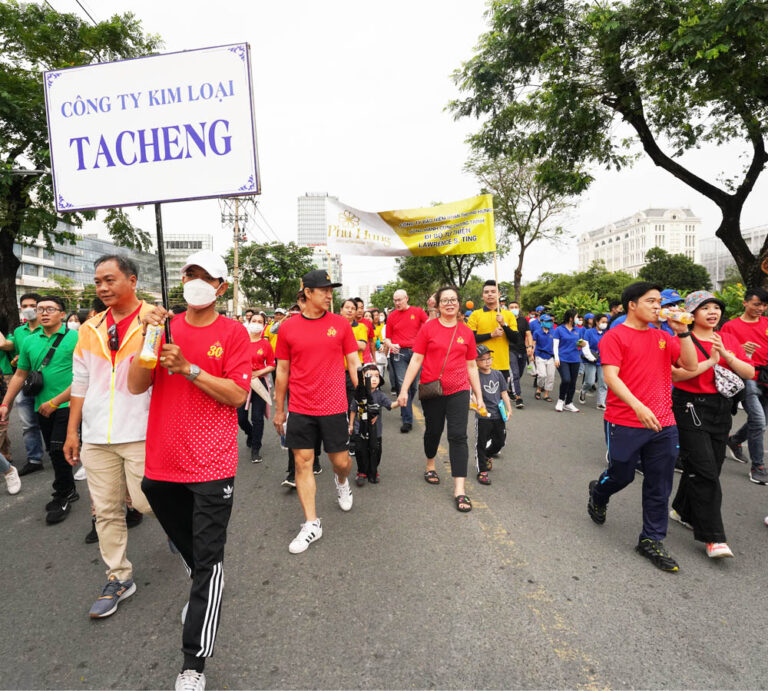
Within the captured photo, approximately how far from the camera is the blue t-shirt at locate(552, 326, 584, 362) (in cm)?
784

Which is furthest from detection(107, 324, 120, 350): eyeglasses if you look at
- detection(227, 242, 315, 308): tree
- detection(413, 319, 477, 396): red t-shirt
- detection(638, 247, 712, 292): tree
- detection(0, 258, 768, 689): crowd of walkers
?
detection(638, 247, 712, 292): tree

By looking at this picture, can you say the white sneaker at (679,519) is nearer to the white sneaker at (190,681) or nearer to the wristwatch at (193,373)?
the white sneaker at (190,681)

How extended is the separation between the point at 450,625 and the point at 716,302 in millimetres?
2908

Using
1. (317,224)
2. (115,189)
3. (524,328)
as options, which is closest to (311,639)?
(115,189)

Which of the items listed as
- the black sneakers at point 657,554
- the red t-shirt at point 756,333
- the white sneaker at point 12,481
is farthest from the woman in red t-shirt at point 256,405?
the red t-shirt at point 756,333

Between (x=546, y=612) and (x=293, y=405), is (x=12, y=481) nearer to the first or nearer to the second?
(x=293, y=405)

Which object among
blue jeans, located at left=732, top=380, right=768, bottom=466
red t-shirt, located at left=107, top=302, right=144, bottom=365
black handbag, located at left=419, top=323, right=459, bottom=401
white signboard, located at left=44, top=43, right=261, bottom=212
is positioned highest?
white signboard, located at left=44, top=43, right=261, bottom=212

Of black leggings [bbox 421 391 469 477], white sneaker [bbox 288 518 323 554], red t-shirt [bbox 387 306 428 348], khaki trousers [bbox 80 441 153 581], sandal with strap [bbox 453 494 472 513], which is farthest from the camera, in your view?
red t-shirt [bbox 387 306 428 348]

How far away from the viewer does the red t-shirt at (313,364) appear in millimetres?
3402

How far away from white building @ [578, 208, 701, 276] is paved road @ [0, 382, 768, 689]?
431 ft

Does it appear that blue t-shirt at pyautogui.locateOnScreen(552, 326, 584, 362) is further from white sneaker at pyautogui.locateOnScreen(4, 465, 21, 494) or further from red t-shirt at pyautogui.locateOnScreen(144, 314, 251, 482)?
white sneaker at pyautogui.locateOnScreen(4, 465, 21, 494)

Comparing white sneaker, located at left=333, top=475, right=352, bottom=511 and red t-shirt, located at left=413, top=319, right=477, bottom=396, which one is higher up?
red t-shirt, located at left=413, top=319, right=477, bottom=396

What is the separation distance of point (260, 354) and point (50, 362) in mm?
2145

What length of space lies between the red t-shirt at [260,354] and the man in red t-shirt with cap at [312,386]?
2.07m
